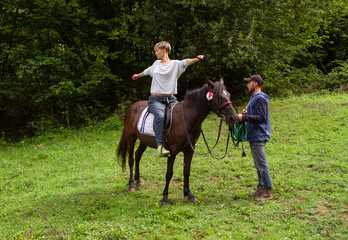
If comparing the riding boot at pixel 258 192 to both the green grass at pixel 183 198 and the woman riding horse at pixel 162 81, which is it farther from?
the woman riding horse at pixel 162 81

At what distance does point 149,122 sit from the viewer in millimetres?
6047

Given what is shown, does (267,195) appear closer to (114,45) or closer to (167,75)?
(167,75)

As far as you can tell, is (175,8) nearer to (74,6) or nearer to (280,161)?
(74,6)

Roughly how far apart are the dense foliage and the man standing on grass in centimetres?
691

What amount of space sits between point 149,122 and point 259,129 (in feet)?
7.01

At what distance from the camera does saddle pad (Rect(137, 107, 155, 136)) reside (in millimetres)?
5995

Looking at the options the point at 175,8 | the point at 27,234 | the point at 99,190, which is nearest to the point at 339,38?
the point at 175,8

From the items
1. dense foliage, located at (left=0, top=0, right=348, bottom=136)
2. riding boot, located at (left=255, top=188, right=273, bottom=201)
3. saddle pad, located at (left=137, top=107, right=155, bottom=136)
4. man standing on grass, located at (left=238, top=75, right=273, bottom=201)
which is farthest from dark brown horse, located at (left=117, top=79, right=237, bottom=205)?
dense foliage, located at (left=0, top=0, right=348, bottom=136)

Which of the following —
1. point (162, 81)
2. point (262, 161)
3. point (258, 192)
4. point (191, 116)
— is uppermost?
point (162, 81)

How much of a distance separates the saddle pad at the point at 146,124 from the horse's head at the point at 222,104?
1.43 metres

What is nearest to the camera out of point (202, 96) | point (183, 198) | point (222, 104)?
point (222, 104)

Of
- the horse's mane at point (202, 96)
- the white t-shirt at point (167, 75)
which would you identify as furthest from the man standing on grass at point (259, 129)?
the white t-shirt at point (167, 75)

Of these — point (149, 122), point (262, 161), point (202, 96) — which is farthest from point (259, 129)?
point (149, 122)

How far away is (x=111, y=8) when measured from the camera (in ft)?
50.4
